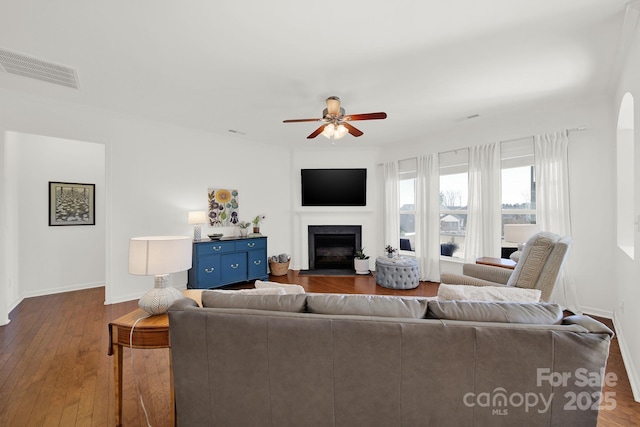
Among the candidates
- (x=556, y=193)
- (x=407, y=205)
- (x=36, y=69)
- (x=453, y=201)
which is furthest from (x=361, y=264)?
(x=36, y=69)

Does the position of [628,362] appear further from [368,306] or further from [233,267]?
[233,267]

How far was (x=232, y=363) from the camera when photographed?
1379 mm

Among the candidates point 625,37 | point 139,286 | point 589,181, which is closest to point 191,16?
point 625,37

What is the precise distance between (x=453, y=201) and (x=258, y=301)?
4.28 m

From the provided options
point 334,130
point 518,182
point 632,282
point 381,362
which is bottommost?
point 381,362

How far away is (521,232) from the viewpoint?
10.6 ft

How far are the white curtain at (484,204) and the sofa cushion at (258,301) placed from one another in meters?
3.80

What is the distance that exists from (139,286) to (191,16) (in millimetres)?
3713

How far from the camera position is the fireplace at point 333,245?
582cm

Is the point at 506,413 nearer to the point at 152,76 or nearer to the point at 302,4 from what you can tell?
the point at 302,4

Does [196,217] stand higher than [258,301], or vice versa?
[196,217]

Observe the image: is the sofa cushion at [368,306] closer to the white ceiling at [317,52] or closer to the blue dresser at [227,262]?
the white ceiling at [317,52]

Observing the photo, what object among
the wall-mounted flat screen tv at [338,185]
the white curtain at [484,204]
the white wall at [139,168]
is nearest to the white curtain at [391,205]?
the wall-mounted flat screen tv at [338,185]

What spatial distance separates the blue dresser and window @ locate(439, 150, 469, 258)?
3.25 m
